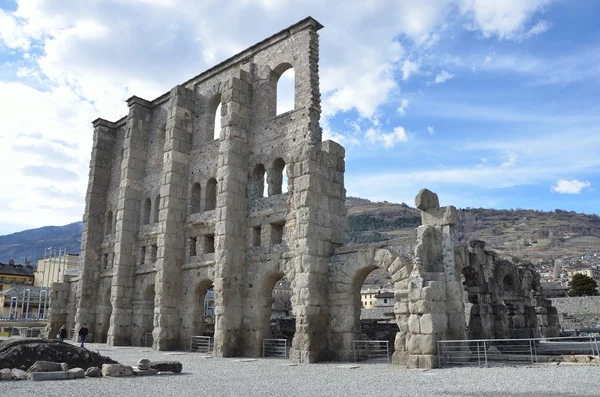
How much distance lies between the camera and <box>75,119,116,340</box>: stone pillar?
1092 inches

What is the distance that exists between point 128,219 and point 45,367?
50.3 feet

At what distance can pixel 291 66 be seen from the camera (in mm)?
21188

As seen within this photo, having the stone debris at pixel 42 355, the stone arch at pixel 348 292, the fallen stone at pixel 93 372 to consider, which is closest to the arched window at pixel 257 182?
the stone arch at pixel 348 292

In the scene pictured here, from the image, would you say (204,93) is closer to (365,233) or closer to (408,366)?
(408,366)

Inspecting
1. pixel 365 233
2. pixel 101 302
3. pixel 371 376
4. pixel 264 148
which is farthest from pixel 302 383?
pixel 365 233

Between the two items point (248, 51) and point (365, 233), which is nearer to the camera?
point (248, 51)

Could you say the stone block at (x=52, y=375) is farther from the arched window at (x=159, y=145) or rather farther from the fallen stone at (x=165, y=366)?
the arched window at (x=159, y=145)

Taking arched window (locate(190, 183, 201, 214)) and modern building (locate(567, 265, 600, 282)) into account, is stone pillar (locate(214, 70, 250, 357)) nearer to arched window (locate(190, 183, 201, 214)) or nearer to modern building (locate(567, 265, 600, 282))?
arched window (locate(190, 183, 201, 214))

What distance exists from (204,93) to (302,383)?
17.2 m

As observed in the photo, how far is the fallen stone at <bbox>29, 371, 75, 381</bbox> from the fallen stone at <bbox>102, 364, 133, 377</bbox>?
725 mm

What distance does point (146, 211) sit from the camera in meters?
26.5

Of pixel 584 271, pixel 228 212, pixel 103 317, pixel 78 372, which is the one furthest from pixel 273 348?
pixel 584 271

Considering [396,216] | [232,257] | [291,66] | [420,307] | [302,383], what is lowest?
[302,383]

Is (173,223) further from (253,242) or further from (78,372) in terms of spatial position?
(78,372)
